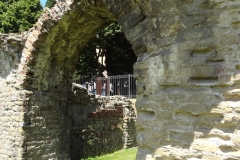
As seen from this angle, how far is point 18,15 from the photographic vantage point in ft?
61.1

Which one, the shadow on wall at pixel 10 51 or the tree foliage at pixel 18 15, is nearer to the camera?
the shadow on wall at pixel 10 51

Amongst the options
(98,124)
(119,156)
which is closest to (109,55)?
(98,124)

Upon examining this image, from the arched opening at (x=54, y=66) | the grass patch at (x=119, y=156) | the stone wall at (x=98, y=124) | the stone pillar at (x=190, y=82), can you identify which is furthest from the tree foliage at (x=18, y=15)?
the stone pillar at (x=190, y=82)

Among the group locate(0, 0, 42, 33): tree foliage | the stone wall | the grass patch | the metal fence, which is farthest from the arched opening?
locate(0, 0, 42, 33): tree foliage

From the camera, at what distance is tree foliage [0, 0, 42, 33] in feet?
59.5

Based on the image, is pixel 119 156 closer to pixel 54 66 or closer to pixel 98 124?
pixel 98 124

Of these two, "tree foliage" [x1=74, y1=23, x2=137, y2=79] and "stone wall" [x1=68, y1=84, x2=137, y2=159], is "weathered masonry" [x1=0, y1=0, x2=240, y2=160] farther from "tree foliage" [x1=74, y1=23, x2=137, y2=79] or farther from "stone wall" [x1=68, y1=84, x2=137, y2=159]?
"tree foliage" [x1=74, y1=23, x2=137, y2=79]

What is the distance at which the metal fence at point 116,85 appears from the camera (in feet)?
46.3

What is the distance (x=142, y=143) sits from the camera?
3285 millimetres

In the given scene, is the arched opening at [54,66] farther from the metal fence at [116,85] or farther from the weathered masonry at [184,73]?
the metal fence at [116,85]

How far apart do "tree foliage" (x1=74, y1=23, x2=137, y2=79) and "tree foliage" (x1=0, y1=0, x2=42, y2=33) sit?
4.33 metres

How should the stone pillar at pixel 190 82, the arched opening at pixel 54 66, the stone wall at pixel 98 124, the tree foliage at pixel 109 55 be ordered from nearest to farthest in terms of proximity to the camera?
the stone pillar at pixel 190 82, the arched opening at pixel 54 66, the stone wall at pixel 98 124, the tree foliage at pixel 109 55

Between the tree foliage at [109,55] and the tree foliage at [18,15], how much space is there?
4327mm

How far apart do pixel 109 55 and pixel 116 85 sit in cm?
390
